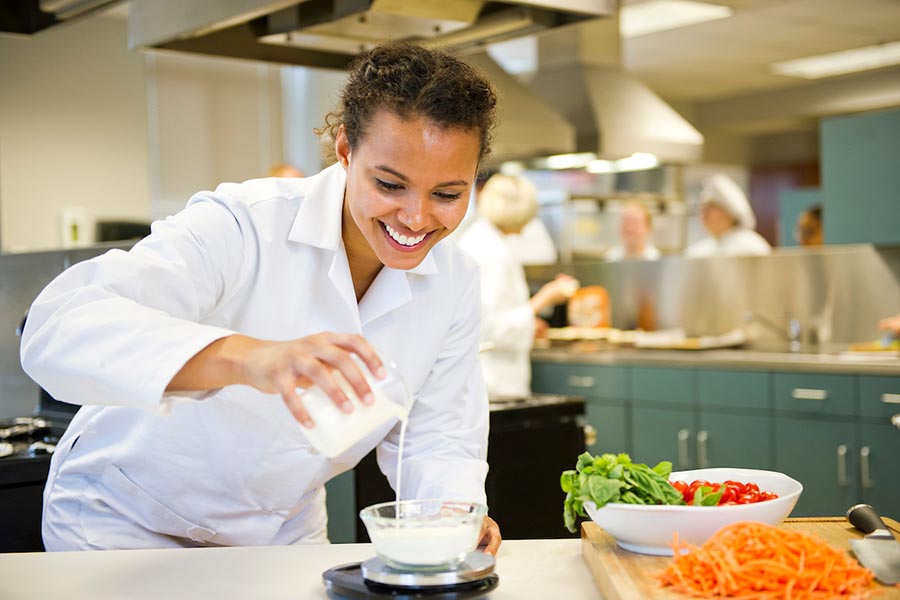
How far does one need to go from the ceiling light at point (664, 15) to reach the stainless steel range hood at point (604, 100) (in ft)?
1.06

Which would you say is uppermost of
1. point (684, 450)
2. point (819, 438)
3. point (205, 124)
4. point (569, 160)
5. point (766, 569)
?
point (205, 124)

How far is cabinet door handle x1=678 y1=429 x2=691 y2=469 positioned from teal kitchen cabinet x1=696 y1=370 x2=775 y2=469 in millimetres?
45

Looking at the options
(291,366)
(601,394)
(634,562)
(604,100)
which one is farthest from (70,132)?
(634,562)

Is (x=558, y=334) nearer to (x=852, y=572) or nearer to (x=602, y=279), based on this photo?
(x=602, y=279)

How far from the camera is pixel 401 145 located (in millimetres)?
1393

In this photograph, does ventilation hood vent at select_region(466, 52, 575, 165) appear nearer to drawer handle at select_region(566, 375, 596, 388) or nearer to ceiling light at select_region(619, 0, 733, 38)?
ceiling light at select_region(619, 0, 733, 38)

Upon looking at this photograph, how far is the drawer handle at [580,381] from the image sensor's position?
502 cm

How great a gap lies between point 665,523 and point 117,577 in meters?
0.71

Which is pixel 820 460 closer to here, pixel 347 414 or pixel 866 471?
pixel 866 471

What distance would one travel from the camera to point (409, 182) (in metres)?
1.39

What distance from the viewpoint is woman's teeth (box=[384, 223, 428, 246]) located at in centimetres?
144

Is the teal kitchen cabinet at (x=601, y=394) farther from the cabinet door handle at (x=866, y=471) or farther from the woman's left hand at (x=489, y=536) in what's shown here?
the woman's left hand at (x=489, y=536)

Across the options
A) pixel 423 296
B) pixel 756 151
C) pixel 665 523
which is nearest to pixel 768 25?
pixel 756 151

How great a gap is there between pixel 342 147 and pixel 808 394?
3.15 m
